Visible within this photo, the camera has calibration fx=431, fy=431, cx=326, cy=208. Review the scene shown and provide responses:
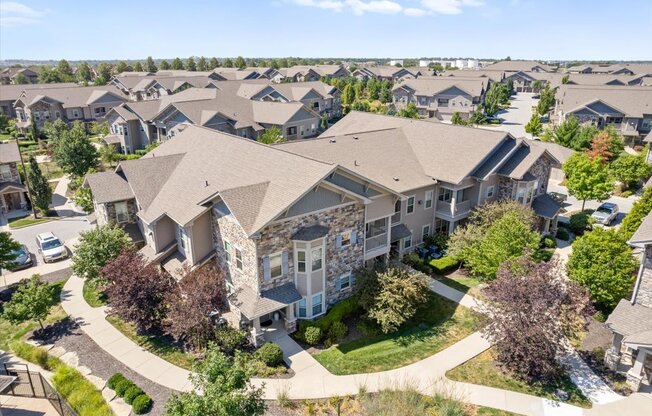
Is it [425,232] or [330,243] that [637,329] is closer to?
[330,243]

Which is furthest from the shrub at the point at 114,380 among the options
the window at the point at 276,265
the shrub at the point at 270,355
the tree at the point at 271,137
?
the tree at the point at 271,137

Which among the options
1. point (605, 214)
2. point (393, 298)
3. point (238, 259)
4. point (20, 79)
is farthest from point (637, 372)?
point (20, 79)

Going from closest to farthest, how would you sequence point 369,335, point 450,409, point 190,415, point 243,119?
point 190,415 → point 450,409 → point 369,335 → point 243,119

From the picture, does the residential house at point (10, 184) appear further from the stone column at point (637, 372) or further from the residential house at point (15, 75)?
the residential house at point (15, 75)

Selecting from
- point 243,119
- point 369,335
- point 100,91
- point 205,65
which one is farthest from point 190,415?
point 205,65

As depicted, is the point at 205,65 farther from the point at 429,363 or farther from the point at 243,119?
the point at 429,363

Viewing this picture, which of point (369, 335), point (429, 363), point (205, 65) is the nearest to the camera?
point (429, 363)

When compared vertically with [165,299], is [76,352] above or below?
below
